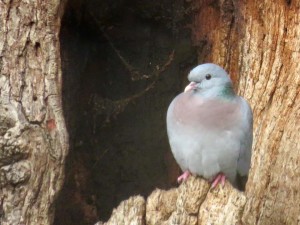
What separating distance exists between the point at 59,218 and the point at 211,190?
1.59 meters

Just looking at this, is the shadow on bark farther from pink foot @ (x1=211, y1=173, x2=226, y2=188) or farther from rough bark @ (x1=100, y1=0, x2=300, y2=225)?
pink foot @ (x1=211, y1=173, x2=226, y2=188)

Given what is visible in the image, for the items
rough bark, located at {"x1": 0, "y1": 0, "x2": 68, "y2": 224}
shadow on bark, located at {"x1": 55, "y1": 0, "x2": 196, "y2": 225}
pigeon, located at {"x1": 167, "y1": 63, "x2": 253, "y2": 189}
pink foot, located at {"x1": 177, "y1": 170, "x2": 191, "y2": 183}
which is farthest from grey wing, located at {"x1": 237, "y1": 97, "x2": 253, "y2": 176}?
shadow on bark, located at {"x1": 55, "y1": 0, "x2": 196, "y2": 225}

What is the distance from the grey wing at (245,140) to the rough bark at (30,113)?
92 centimetres

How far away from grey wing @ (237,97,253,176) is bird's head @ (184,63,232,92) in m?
0.19

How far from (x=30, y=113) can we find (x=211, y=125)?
929 millimetres

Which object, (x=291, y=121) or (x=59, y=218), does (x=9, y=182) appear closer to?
(x=59, y=218)

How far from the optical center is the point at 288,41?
4.92 metres

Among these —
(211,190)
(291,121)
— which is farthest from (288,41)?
(211,190)

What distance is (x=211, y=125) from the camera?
443 cm

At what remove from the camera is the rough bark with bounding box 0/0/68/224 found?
14.1ft

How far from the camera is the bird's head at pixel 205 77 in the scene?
14.5 ft

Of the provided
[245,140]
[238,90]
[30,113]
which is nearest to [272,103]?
[238,90]

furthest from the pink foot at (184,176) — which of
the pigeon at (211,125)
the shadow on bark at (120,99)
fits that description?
the shadow on bark at (120,99)

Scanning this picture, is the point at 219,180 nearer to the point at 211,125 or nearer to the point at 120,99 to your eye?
the point at 211,125
